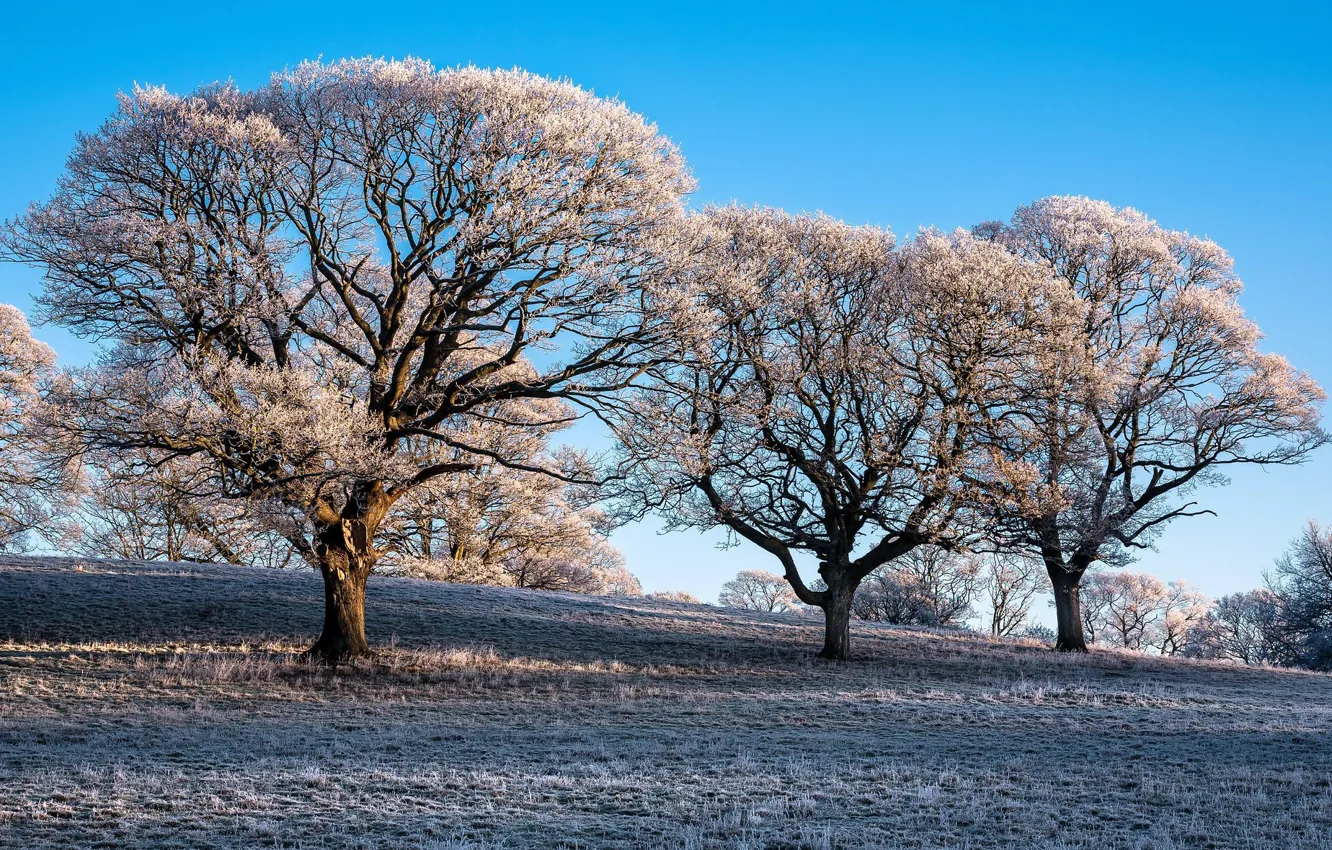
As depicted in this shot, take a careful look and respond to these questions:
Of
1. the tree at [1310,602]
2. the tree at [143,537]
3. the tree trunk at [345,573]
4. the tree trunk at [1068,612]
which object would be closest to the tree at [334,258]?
the tree trunk at [345,573]

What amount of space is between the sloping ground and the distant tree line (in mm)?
2946

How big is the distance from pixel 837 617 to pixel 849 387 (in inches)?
237

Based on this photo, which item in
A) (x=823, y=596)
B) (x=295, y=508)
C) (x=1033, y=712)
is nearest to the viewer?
(x=1033, y=712)

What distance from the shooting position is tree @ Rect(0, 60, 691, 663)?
18469mm

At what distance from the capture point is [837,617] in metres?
26.3

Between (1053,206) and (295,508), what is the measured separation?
2440 centimetres

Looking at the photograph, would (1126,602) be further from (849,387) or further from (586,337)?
(586,337)

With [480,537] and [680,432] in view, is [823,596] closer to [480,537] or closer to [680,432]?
[680,432]

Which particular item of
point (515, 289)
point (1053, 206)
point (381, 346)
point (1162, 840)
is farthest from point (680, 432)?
point (1053, 206)

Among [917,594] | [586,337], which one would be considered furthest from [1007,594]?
[586,337]

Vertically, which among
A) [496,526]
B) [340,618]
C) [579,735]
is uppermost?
[496,526]

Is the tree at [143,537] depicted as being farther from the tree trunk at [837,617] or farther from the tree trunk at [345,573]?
the tree trunk at [837,617]

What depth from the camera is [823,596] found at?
86.4ft

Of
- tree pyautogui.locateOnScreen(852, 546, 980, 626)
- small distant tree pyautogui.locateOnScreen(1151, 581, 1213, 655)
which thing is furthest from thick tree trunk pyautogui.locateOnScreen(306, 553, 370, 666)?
small distant tree pyautogui.locateOnScreen(1151, 581, 1213, 655)
